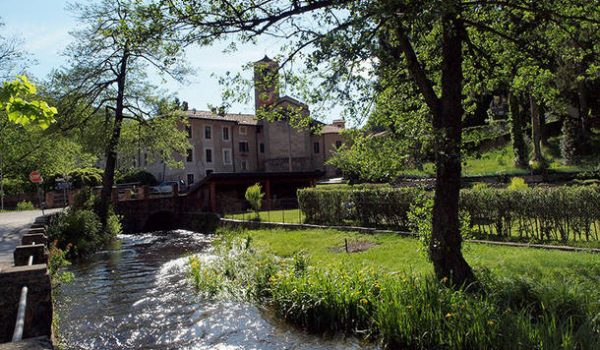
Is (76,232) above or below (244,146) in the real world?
below

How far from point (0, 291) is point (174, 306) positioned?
4945 mm

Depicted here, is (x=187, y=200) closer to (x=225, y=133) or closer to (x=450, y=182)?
(x=225, y=133)

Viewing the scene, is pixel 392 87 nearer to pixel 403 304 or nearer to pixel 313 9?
pixel 313 9

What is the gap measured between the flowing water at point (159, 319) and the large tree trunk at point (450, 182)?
2.01 m

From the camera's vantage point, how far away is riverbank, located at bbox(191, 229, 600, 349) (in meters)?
5.61

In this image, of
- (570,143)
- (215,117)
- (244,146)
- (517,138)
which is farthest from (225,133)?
(570,143)

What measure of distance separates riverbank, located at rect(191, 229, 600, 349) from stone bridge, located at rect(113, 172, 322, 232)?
770 inches

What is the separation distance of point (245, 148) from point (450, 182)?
5242 centimetres

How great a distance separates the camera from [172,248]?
20781 millimetres

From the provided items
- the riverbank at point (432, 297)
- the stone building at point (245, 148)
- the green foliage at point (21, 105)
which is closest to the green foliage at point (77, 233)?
the riverbank at point (432, 297)

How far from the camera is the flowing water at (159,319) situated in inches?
313

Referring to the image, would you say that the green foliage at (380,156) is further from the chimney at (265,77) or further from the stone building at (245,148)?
the stone building at (245,148)

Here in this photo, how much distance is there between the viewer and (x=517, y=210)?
1273 centimetres

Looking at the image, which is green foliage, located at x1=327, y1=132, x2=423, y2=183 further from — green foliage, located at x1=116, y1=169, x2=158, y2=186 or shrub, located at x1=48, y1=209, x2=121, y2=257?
green foliage, located at x1=116, y1=169, x2=158, y2=186
